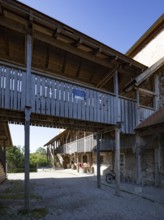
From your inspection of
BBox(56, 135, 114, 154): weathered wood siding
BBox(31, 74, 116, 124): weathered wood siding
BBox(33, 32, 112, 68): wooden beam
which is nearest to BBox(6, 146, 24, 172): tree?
BBox(56, 135, 114, 154): weathered wood siding

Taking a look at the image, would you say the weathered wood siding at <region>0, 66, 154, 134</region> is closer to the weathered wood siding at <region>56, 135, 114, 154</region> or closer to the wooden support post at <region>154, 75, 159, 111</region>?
the wooden support post at <region>154, 75, 159, 111</region>

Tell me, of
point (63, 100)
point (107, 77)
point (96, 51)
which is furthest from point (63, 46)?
point (107, 77)

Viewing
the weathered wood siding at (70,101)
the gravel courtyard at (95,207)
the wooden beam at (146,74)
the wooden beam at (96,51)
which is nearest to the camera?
the gravel courtyard at (95,207)

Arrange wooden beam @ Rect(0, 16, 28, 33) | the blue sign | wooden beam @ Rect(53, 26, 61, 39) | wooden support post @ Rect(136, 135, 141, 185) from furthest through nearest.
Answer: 1. wooden support post @ Rect(136, 135, 141, 185)
2. the blue sign
3. wooden beam @ Rect(53, 26, 61, 39)
4. wooden beam @ Rect(0, 16, 28, 33)

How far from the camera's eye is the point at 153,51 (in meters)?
14.9

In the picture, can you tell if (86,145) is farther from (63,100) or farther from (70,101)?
(63,100)

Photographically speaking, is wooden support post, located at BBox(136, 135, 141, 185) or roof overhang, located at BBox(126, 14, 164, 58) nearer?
wooden support post, located at BBox(136, 135, 141, 185)

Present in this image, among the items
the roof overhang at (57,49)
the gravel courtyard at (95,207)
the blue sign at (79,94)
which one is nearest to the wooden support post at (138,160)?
the gravel courtyard at (95,207)

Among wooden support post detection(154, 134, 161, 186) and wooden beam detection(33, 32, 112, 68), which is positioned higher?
wooden beam detection(33, 32, 112, 68)

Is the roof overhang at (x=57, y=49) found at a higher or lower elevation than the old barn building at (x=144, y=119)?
higher

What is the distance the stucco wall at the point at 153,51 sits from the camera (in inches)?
557

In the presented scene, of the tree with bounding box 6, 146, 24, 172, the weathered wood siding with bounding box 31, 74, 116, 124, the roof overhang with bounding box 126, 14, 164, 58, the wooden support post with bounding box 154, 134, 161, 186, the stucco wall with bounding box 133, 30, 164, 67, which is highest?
the roof overhang with bounding box 126, 14, 164, 58

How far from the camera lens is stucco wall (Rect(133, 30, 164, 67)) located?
14.2 m

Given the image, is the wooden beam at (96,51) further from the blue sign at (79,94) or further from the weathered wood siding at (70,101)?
the blue sign at (79,94)
